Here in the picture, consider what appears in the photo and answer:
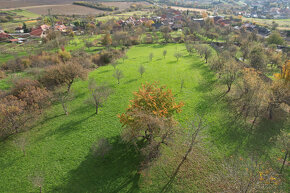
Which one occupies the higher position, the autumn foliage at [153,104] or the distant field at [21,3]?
the distant field at [21,3]

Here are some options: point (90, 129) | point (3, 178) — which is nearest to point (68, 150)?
point (90, 129)

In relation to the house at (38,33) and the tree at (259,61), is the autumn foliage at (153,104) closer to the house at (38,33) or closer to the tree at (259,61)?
the tree at (259,61)

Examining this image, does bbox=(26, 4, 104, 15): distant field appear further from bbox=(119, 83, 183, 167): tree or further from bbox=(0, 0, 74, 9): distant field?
bbox=(119, 83, 183, 167): tree

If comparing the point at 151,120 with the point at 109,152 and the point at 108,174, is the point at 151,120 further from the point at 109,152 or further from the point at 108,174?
the point at 109,152

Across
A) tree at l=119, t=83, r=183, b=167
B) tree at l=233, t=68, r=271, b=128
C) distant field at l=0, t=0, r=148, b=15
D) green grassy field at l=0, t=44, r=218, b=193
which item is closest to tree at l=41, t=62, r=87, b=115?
green grassy field at l=0, t=44, r=218, b=193

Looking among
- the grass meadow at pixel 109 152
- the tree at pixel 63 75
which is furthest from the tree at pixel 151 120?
the tree at pixel 63 75

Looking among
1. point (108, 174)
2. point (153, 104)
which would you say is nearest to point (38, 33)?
point (153, 104)

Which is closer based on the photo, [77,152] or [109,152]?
[109,152]
